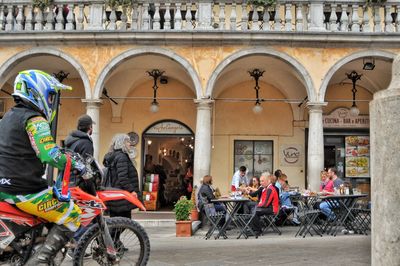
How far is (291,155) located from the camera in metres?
17.0

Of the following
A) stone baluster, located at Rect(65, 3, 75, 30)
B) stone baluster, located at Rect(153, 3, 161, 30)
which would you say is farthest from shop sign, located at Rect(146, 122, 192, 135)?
stone baluster, located at Rect(65, 3, 75, 30)

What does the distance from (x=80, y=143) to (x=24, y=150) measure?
2613 millimetres

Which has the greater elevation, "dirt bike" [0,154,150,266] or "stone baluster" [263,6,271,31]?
"stone baluster" [263,6,271,31]

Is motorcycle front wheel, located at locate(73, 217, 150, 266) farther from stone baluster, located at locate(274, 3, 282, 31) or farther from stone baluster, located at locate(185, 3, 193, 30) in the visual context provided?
stone baluster, located at locate(274, 3, 282, 31)

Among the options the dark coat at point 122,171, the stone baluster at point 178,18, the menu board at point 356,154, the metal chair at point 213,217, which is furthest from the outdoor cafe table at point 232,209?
the menu board at point 356,154

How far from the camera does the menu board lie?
1695 cm

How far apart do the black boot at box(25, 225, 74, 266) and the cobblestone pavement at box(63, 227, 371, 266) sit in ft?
7.46

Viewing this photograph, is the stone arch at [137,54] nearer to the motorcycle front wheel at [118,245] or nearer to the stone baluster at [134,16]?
the stone baluster at [134,16]

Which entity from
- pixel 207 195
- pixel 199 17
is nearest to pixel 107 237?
pixel 207 195

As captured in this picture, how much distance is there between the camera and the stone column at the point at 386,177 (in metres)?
2.32

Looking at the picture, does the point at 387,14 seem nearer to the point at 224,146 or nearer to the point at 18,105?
the point at 224,146

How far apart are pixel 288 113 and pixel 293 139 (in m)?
0.99

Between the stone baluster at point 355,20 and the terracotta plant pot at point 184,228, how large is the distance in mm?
7720

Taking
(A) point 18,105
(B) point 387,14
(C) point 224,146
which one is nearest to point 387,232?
(A) point 18,105
